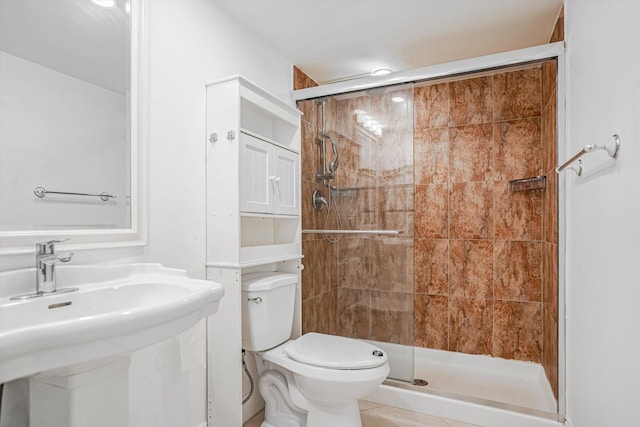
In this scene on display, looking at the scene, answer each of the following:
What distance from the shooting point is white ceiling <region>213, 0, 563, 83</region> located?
1.92 metres

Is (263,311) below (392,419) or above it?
above

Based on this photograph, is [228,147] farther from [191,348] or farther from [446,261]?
[446,261]

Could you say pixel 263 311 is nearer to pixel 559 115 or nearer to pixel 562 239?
pixel 562 239

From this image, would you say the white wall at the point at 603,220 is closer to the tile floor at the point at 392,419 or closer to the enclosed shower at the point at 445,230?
the enclosed shower at the point at 445,230

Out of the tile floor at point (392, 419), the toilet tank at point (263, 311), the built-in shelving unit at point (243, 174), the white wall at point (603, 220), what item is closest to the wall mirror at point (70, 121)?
the built-in shelving unit at point (243, 174)

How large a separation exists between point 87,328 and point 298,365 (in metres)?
1.14

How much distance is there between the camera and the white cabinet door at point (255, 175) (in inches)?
68.8

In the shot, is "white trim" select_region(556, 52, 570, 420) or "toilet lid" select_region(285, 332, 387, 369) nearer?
"toilet lid" select_region(285, 332, 387, 369)

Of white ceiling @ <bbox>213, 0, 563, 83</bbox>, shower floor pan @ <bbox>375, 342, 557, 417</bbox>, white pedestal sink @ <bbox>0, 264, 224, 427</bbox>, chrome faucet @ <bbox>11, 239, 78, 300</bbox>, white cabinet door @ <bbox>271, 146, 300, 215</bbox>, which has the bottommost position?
shower floor pan @ <bbox>375, 342, 557, 417</bbox>

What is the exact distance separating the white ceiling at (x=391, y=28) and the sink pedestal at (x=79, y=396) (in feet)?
5.73

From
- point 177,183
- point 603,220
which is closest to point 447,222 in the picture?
point 603,220

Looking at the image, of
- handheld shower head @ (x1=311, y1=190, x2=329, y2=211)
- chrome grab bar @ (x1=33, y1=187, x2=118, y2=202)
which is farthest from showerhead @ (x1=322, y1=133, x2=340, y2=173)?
chrome grab bar @ (x1=33, y1=187, x2=118, y2=202)

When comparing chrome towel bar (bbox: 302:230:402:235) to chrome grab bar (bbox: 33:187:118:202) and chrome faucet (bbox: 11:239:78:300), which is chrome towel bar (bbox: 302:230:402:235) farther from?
chrome faucet (bbox: 11:239:78:300)

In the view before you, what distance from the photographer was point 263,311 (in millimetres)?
1840
